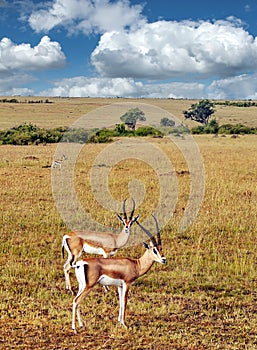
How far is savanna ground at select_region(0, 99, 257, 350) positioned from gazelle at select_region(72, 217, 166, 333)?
17.3 inches

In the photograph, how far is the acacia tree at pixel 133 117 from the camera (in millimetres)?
56881

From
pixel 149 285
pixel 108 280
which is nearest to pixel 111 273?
pixel 108 280

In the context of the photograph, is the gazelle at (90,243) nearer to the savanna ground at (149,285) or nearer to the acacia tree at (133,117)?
the savanna ground at (149,285)

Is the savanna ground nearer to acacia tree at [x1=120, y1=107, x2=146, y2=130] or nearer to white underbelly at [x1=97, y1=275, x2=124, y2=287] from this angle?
white underbelly at [x1=97, y1=275, x2=124, y2=287]

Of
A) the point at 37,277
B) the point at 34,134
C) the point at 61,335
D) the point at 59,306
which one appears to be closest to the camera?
the point at 61,335

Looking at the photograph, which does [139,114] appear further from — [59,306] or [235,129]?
[59,306]

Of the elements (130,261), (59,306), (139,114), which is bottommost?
(59,306)

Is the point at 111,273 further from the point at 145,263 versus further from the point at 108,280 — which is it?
the point at 145,263

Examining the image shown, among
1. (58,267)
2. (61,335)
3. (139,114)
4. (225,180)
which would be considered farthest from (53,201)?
(139,114)

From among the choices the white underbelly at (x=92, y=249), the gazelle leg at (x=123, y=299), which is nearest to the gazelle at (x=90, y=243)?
the white underbelly at (x=92, y=249)

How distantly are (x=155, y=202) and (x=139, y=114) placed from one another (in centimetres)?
4523

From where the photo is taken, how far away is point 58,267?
901cm

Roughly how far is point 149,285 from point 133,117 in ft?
172

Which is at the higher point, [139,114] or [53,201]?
[139,114]
